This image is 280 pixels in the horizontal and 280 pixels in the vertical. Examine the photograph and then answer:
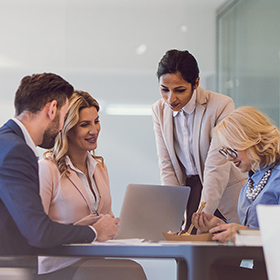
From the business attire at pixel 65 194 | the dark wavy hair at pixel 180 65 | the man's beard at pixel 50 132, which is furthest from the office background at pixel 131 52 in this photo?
the man's beard at pixel 50 132

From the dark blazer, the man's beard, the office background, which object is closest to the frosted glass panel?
the office background

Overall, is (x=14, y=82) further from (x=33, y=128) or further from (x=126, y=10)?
(x=33, y=128)

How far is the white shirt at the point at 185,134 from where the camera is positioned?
93.2 inches

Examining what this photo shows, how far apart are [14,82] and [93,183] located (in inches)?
67.9

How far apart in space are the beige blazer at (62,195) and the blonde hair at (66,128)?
0.12 ft

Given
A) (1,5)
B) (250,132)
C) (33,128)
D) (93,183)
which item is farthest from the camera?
(1,5)

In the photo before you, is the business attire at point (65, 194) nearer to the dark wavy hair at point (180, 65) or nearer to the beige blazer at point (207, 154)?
the beige blazer at point (207, 154)

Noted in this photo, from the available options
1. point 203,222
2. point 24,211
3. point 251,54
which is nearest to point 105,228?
point 24,211

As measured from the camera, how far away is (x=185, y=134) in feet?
7.89

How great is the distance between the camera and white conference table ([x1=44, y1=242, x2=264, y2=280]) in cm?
119

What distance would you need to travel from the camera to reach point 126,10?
11.5 feet

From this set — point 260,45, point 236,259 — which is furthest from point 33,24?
point 236,259

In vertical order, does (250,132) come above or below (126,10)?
below

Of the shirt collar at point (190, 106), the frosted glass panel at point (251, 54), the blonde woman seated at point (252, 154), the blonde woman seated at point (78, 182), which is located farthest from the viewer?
the frosted glass panel at point (251, 54)
